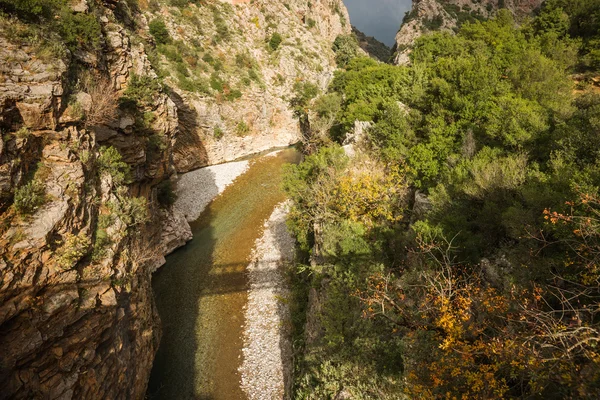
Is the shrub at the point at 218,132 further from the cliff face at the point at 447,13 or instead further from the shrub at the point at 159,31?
the cliff face at the point at 447,13

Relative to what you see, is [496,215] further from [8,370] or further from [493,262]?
[8,370]

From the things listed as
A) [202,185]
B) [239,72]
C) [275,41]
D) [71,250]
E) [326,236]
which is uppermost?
[275,41]

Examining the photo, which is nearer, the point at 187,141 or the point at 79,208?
the point at 79,208

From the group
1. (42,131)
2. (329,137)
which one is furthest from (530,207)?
(329,137)

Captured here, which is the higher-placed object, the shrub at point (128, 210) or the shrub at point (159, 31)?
the shrub at point (159, 31)

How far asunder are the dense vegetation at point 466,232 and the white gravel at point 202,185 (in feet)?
43.2

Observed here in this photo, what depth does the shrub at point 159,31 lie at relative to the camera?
3588 cm

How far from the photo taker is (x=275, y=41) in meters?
47.7

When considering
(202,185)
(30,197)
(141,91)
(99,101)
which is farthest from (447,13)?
(30,197)

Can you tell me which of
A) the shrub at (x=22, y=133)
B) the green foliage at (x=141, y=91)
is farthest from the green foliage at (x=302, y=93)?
the shrub at (x=22, y=133)

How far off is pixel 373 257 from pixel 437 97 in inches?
411

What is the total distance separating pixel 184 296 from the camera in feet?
57.8

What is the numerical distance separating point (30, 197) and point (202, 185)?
75.5 feet

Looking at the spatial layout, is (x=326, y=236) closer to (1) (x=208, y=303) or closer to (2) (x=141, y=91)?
(1) (x=208, y=303)
